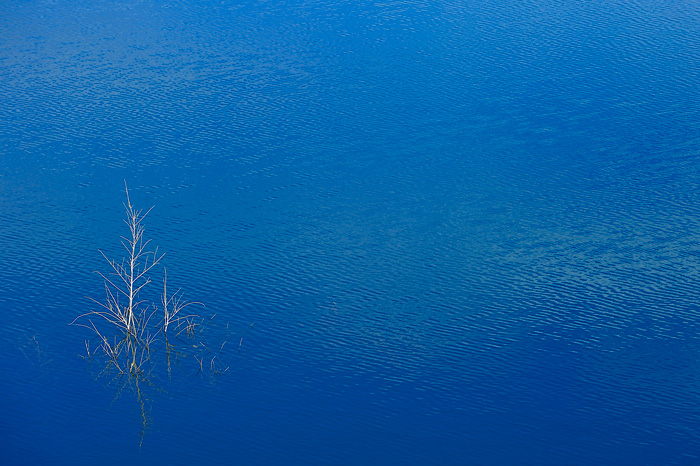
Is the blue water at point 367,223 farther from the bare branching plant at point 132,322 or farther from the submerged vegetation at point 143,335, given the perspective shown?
the bare branching plant at point 132,322

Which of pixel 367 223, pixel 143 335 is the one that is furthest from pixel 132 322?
pixel 367 223

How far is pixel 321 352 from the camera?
16.1 meters

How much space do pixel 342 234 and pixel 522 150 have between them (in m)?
6.72

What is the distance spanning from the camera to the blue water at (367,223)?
47.1 feet

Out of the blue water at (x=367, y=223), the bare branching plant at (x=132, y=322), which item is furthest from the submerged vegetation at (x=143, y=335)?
the blue water at (x=367, y=223)

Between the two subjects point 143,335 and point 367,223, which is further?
point 367,223

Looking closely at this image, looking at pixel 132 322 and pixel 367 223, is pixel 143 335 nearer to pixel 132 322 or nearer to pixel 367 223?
pixel 132 322

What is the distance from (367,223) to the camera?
20.6 m

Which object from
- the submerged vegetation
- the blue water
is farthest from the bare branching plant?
the blue water

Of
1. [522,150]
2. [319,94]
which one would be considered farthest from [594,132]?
[319,94]

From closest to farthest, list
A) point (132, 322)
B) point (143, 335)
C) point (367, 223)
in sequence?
point (132, 322) → point (143, 335) → point (367, 223)

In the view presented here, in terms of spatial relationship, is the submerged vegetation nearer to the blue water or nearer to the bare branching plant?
the bare branching plant

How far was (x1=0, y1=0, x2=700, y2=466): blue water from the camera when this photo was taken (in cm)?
1435

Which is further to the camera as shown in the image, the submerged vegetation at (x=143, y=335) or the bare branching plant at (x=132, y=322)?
the bare branching plant at (x=132, y=322)
